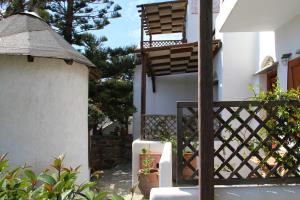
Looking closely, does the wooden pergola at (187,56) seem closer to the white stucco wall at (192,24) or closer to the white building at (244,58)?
the white building at (244,58)

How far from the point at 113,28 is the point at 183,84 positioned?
14.6 ft

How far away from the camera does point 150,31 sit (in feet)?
47.5

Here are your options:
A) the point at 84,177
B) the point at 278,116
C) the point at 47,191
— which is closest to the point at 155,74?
the point at 84,177

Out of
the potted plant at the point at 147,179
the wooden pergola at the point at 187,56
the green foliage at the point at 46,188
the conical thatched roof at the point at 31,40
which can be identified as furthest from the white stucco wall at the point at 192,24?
the green foliage at the point at 46,188

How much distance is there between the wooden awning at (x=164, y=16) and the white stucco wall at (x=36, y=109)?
473 cm

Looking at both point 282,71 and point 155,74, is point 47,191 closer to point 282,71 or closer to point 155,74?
point 282,71

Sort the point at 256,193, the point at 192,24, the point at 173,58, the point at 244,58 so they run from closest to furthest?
1. the point at 256,193
2. the point at 244,58
3. the point at 173,58
4. the point at 192,24

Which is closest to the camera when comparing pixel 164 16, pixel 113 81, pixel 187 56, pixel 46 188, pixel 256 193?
pixel 46 188

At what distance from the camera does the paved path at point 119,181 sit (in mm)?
10055

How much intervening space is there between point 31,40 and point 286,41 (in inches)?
189

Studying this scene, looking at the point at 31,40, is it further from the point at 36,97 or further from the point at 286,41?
the point at 286,41

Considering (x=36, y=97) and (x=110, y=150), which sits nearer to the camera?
(x=36, y=97)

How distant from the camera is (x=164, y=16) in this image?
1298 cm

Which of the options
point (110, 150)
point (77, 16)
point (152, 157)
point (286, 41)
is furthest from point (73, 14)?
point (286, 41)
